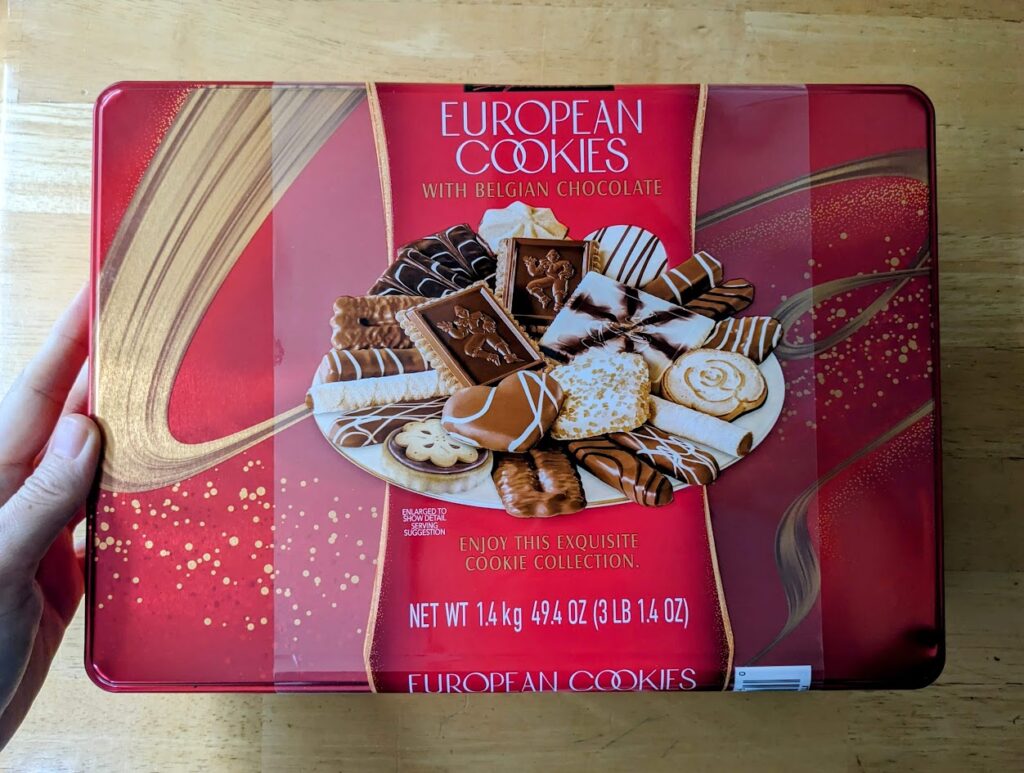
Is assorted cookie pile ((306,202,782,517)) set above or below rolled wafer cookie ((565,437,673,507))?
above

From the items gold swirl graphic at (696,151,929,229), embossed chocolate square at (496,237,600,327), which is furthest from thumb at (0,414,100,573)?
gold swirl graphic at (696,151,929,229)

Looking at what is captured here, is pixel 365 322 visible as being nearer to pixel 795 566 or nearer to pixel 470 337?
pixel 470 337

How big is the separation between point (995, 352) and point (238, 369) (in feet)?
3.45

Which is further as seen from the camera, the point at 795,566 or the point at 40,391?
the point at 40,391

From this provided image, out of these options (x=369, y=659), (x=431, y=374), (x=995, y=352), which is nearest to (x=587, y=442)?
(x=431, y=374)

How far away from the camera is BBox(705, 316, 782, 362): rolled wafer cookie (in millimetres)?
833

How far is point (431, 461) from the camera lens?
0.81 m

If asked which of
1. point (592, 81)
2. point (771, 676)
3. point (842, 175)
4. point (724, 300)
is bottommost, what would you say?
point (771, 676)

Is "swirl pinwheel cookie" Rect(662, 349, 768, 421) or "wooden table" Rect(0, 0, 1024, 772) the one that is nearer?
"swirl pinwheel cookie" Rect(662, 349, 768, 421)

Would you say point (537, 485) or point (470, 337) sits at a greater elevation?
point (470, 337)

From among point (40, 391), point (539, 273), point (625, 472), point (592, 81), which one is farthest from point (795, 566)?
point (40, 391)

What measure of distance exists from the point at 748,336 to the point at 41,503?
2.85ft

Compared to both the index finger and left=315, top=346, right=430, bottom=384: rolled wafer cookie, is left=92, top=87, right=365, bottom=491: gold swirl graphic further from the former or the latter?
the index finger

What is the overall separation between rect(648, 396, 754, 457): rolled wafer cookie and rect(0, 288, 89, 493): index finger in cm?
80
